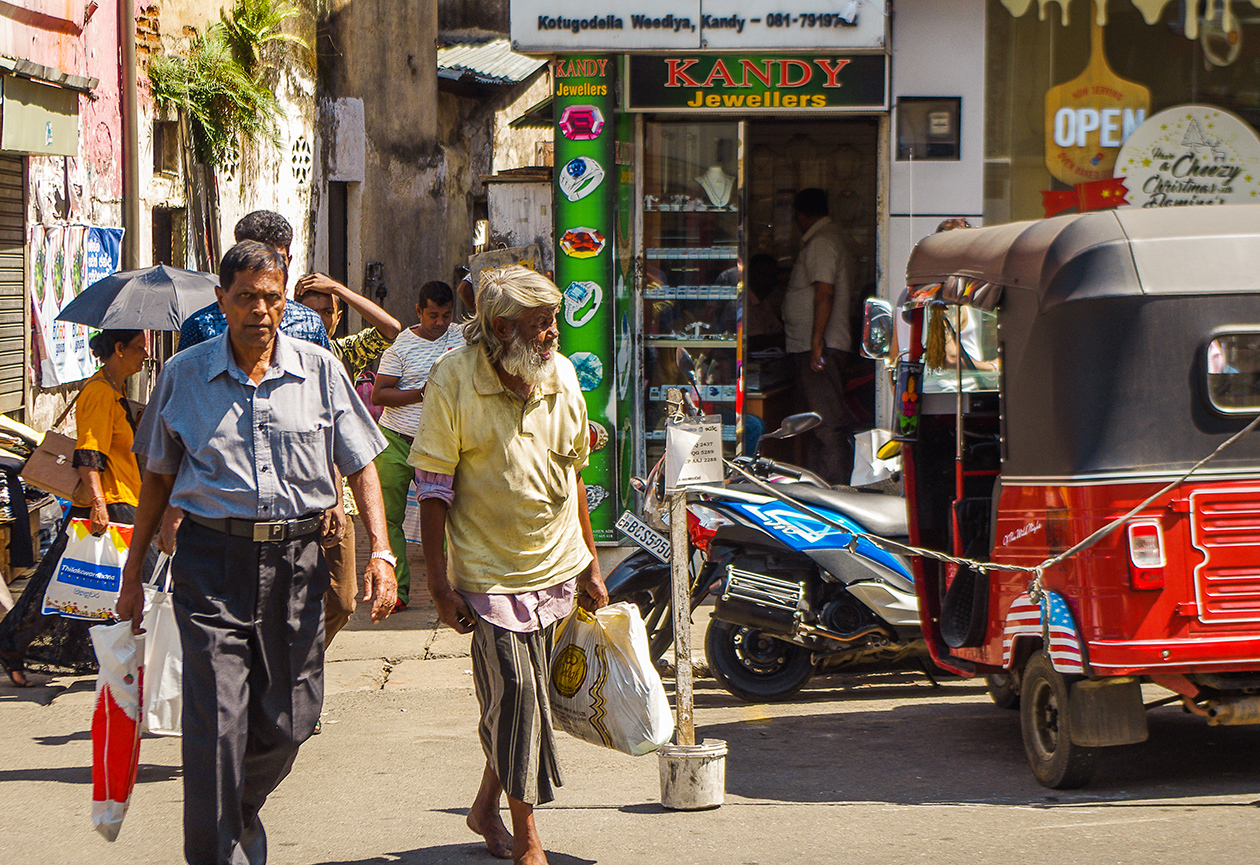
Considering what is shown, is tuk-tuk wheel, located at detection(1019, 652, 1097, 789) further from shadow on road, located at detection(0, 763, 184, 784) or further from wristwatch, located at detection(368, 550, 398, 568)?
shadow on road, located at detection(0, 763, 184, 784)

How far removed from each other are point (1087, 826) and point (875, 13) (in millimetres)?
5665

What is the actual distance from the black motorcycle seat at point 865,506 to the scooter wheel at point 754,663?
0.66 m

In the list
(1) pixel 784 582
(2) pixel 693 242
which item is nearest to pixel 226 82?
(2) pixel 693 242

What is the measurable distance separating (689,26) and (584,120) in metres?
0.89

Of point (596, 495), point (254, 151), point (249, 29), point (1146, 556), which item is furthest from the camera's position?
point (254, 151)

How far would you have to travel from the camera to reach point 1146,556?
4586mm

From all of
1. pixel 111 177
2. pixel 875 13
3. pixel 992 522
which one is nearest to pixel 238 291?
pixel 992 522

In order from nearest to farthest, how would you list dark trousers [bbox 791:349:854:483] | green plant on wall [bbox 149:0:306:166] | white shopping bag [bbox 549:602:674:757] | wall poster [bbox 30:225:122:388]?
white shopping bag [bbox 549:602:674:757]
wall poster [bbox 30:225:122:388]
dark trousers [bbox 791:349:854:483]
green plant on wall [bbox 149:0:306:166]

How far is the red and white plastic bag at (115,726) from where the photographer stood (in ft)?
13.4

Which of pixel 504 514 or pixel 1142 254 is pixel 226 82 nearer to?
pixel 504 514

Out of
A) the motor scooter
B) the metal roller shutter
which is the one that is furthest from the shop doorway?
the metal roller shutter

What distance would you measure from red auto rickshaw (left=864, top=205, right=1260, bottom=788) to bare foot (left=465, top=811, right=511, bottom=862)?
1958mm

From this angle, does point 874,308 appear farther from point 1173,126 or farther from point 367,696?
point 1173,126

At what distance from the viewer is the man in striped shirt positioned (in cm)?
810
